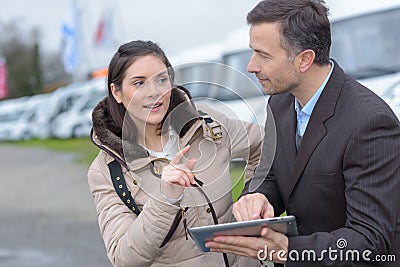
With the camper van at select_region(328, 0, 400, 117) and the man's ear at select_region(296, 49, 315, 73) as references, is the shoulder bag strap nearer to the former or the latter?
the man's ear at select_region(296, 49, 315, 73)

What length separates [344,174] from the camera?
7.68ft

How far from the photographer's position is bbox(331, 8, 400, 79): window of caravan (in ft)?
31.3

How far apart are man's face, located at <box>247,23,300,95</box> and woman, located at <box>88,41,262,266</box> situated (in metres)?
0.34

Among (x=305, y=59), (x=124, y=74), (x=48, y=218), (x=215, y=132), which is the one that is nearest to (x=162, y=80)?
(x=124, y=74)

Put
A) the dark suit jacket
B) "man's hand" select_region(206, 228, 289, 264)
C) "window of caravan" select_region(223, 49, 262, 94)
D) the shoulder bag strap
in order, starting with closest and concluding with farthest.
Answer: the dark suit jacket → "man's hand" select_region(206, 228, 289, 264) → the shoulder bag strap → "window of caravan" select_region(223, 49, 262, 94)

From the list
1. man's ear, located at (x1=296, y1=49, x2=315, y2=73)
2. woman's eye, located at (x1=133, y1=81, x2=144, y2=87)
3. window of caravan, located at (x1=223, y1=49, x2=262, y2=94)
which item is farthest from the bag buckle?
window of caravan, located at (x1=223, y1=49, x2=262, y2=94)

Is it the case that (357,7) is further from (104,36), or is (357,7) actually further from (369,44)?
(104,36)

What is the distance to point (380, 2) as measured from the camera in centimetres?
1015

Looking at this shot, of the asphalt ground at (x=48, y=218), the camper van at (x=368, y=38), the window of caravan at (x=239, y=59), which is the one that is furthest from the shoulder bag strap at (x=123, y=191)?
the window of caravan at (x=239, y=59)

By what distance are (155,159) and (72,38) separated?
2907 cm

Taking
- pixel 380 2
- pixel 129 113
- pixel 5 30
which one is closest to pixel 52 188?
pixel 380 2

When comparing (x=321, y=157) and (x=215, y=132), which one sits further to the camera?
(x=215, y=132)

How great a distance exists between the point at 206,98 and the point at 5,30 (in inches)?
2355

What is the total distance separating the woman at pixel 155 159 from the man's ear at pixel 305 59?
17.7 inches
